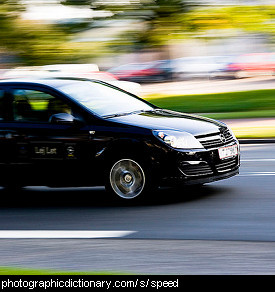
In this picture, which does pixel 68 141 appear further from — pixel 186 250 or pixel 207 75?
pixel 207 75

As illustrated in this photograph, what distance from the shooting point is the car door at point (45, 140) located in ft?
29.5

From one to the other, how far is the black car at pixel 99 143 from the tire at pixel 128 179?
0.4 inches

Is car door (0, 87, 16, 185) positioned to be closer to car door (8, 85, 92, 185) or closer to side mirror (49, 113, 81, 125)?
car door (8, 85, 92, 185)

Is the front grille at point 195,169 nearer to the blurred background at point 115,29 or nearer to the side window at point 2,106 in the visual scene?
the side window at point 2,106

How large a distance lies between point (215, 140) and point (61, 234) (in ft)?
7.92

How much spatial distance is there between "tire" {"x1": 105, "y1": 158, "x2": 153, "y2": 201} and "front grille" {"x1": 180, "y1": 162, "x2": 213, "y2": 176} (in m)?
Answer: 0.41

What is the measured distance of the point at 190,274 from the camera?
5633 millimetres

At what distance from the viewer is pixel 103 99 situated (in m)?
9.52

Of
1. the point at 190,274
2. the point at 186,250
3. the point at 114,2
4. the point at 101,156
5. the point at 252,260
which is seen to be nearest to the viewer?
the point at 190,274

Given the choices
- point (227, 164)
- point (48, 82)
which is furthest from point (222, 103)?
point (227, 164)

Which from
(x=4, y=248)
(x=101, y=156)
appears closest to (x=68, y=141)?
(x=101, y=156)

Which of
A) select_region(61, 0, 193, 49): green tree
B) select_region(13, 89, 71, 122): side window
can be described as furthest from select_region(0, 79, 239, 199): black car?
select_region(61, 0, 193, 49): green tree

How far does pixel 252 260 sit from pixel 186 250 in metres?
0.65

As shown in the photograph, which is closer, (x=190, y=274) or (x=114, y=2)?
(x=190, y=274)
